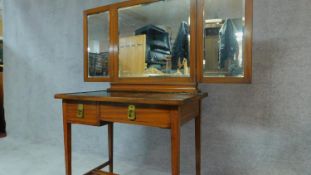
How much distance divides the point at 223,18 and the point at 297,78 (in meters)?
0.61

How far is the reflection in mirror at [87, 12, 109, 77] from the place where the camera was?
1690mm

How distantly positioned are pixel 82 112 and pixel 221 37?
97 cm

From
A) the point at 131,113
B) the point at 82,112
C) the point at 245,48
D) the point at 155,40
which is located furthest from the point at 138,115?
the point at 245,48

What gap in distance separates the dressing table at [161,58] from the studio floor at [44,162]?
0.36 meters

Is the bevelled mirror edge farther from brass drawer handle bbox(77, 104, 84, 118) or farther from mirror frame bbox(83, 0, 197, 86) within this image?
brass drawer handle bbox(77, 104, 84, 118)

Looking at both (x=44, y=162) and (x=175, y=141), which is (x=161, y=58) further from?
(x=44, y=162)

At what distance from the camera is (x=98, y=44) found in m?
1.73

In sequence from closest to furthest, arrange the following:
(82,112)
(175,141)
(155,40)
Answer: (175,141), (82,112), (155,40)

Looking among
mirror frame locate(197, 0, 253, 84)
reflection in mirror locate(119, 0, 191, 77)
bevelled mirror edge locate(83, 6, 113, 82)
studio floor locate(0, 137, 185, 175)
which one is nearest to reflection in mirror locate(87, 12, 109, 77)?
bevelled mirror edge locate(83, 6, 113, 82)

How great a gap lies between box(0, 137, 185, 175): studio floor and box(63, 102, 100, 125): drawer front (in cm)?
72

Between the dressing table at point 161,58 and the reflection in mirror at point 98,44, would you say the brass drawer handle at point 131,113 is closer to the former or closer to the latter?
the dressing table at point 161,58

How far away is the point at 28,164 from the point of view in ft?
6.43

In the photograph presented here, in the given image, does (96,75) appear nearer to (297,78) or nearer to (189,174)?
(189,174)

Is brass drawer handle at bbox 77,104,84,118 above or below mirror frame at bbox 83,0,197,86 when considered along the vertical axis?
below
